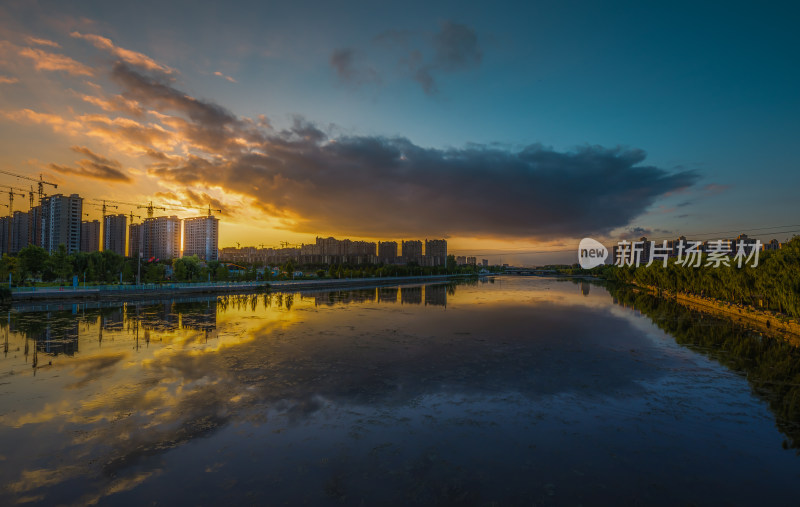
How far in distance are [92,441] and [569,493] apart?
9241mm

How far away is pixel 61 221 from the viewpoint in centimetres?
7794

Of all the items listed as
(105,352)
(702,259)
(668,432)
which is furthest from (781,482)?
(702,259)

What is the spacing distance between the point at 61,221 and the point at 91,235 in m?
22.3

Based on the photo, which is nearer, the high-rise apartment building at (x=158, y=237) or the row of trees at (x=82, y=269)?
the row of trees at (x=82, y=269)

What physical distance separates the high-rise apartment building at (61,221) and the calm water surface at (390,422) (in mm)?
82315

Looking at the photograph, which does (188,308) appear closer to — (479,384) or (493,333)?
(493,333)

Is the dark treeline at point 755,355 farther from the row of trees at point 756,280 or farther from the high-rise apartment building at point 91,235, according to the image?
the high-rise apartment building at point 91,235

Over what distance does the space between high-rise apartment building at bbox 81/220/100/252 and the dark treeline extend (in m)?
125

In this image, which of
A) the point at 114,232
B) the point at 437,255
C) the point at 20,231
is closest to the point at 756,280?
the point at 20,231

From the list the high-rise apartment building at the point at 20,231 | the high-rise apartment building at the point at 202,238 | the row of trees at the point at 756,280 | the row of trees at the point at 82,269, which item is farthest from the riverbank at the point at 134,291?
the high-rise apartment building at the point at 202,238

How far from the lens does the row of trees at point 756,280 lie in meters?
21.1

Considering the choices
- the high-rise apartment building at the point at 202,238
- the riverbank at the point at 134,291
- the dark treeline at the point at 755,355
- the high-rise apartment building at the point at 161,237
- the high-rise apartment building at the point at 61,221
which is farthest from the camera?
the high-rise apartment building at the point at 202,238

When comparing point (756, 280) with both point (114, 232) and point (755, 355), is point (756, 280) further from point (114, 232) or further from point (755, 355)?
point (114, 232)

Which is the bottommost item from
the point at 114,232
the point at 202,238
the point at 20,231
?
the point at 20,231
